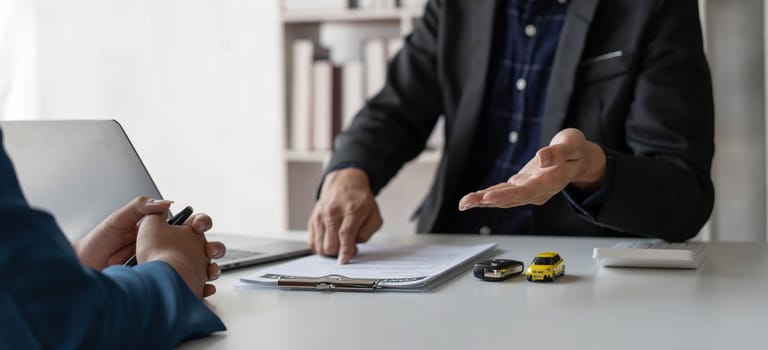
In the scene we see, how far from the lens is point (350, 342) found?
0.70 m

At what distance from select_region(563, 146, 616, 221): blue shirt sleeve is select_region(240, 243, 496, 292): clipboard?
127mm

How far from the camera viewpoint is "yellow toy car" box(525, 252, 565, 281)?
954mm

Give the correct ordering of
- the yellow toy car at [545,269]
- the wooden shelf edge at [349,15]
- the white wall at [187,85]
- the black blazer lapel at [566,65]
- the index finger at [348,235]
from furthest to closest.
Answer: the white wall at [187,85]
the wooden shelf edge at [349,15]
the black blazer lapel at [566,65]
the index finger at [348,235]
the yellow toy car at [545,269]

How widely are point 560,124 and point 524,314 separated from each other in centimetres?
77

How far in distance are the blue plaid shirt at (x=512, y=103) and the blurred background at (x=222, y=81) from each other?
0.78 metres

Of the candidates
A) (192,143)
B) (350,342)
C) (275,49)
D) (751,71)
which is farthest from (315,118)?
(350,342)

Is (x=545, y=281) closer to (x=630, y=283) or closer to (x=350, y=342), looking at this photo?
(x=630, y=283)

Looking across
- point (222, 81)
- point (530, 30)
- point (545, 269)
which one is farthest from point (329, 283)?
point (222, 81)

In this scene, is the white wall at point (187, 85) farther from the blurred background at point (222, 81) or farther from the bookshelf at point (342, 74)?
the bookshelf at point (342, 74)

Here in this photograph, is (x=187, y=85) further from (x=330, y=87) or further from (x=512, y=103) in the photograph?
(x=512, y=103)

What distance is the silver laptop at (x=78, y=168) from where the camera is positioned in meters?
0.86

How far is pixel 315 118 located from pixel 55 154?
167cm

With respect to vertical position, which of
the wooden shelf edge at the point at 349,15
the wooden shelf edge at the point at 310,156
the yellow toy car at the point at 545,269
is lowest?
the wooden shelf edge at the point at 310,156

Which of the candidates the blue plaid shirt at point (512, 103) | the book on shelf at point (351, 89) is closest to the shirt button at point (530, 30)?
the blue plaid shirt at point (512, 103)
